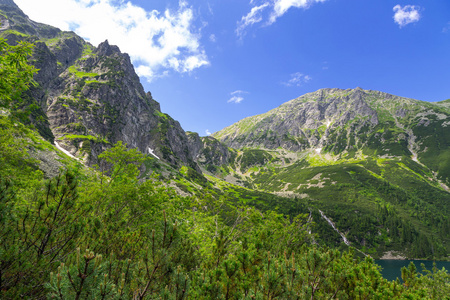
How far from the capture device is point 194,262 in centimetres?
752

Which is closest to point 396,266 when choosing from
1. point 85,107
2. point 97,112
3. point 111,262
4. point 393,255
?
point 393,255

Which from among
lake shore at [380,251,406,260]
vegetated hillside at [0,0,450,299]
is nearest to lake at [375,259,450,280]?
lake shore at [380,251,406,260]

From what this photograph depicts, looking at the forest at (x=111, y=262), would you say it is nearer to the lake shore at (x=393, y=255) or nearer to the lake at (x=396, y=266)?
the lake at (x=396, y=266)

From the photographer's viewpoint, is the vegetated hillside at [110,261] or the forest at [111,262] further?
the vegetated hillside at [110,261]

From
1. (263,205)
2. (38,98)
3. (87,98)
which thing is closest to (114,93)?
(87,98)

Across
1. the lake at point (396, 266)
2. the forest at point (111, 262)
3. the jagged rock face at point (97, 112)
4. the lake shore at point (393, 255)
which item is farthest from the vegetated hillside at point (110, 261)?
the lake shore at point (393, 255)

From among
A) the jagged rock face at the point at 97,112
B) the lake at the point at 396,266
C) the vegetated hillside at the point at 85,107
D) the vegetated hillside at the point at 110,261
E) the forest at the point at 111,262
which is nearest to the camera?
the forest at the point at 111,262

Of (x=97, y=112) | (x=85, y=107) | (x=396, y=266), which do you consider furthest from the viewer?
(x=97, y=112)

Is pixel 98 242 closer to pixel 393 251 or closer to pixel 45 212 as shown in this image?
pixel 45 212

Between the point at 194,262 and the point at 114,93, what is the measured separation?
19763cm

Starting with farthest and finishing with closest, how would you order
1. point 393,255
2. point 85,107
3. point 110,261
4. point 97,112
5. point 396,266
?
point 97,112 → point 85,107 → point 393,255 → point 396,266 → point 110,261

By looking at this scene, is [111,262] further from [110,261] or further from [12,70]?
[12,70]

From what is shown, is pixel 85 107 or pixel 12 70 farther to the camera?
pixel 85 107

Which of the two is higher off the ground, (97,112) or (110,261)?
(97,112)
